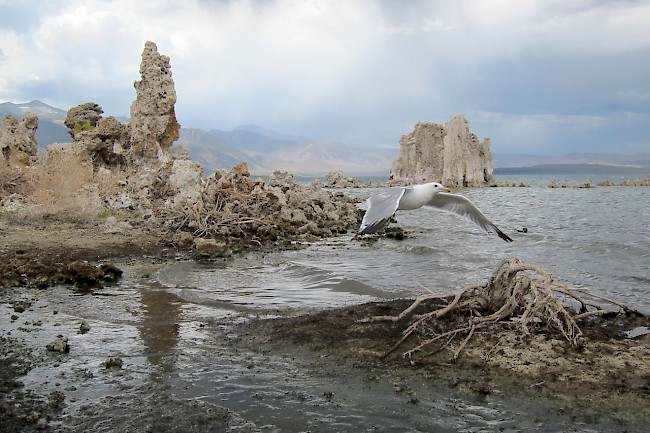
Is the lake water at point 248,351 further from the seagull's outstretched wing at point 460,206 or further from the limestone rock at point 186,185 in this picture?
the limestone rock at point 186,185

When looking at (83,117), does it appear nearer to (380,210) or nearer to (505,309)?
(380,210)

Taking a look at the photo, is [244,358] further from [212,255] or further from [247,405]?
[212,255]

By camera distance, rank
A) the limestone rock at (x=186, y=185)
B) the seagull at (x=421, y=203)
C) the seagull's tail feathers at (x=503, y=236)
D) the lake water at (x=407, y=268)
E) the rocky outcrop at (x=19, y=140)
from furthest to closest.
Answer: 1. the rocky outcrop at (x=19, y=140)
2. the limestone rock at (x=186, y=185)
3. the lake water at (x=407, y=268)
4. the seagull's tail feathers at (x=503, y=236)
5. the seagull at (x=421, y=203)

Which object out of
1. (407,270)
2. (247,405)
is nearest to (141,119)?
(407,270)

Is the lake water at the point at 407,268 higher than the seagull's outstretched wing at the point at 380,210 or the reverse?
the reverse

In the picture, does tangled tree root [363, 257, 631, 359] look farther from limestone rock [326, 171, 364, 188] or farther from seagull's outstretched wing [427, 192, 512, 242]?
limestone rock [326, 171, 364, 188]

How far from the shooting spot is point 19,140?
1148 inches

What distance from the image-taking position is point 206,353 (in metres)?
6.97

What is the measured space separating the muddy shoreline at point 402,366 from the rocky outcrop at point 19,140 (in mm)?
21430

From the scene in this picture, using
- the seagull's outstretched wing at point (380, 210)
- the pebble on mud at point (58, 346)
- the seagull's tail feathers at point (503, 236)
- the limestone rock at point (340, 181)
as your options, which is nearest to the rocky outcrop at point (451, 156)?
the limestone rock at point (340, 181)

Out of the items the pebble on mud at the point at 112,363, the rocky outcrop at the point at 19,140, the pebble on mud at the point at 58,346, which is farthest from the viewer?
the rocky outcrop at the point at 19,140

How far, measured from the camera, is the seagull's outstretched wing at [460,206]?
31.3 feet

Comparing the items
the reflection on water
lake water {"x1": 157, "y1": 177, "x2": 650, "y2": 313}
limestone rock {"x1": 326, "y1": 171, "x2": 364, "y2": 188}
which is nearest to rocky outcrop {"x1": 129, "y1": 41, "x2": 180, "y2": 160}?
lake water {"x1": 157, "y1": 177, "x2": 650, "y2": 313}

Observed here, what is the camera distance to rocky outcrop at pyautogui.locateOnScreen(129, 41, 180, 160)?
91.0ft
